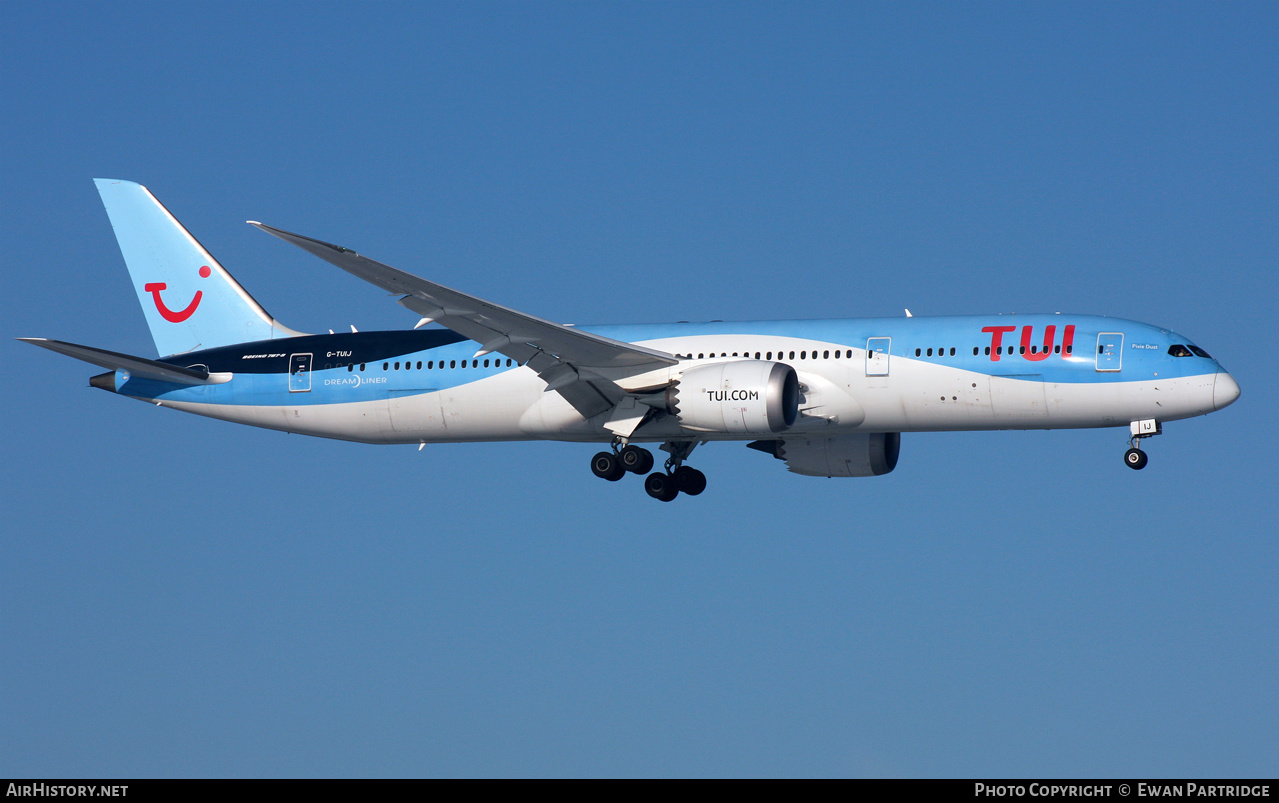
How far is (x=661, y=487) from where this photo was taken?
148 feet

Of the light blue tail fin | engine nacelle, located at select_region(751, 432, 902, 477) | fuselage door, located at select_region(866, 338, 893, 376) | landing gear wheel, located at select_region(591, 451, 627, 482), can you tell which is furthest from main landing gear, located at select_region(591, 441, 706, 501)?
the light blue tail fin

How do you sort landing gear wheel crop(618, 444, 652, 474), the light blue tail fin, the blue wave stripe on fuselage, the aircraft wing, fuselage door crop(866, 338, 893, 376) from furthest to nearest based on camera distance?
the light blue tail fin < landing gear wheel crop(618, 444, 652, 474) < fuselage door crop(866, 338, 893, 376) < the blue wave stripe on fuselage < the aircraft wing

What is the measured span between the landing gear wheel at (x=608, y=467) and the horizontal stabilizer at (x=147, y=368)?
468 inches

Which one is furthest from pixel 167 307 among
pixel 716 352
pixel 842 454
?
pixel 842 454

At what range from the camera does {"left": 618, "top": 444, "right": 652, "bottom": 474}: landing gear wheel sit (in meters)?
42.3

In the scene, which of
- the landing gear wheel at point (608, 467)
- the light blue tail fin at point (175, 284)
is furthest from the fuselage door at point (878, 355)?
the light blue tail fin at point (175, 284)

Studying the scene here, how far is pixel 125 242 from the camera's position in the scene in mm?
49281

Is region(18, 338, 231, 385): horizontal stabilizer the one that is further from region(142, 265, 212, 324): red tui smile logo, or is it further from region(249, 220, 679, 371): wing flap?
region(249, 220, 679, 371): wing flap

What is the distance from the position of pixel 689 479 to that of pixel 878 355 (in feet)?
26.7

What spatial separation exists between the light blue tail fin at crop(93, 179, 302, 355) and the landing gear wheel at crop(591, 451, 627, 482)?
11.3 m

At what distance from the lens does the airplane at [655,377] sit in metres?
38.4

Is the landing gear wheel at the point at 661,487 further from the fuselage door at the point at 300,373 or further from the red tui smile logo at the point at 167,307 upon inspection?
the red tui smile logo at the point at 167,307
